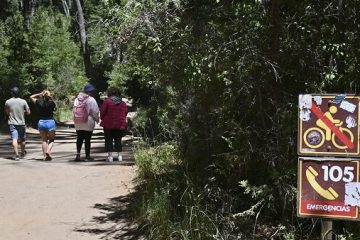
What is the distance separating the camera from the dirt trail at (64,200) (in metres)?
6.99

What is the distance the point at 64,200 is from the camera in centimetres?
833

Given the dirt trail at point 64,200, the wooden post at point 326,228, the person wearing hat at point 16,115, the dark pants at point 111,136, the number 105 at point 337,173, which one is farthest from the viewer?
the person wearing hat at point 16,115

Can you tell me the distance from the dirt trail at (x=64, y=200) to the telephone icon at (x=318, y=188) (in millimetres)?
2765

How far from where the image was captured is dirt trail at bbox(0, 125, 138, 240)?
22.9ft

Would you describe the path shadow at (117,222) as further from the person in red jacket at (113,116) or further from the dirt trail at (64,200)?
Result: the person in red jacket at (113,116)

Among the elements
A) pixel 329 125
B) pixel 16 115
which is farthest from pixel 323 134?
pixel 16 115

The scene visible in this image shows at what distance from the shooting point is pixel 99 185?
916cm

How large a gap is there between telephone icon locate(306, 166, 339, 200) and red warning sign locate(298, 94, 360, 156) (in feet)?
0.48

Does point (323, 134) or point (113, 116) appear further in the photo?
point (113, 116)

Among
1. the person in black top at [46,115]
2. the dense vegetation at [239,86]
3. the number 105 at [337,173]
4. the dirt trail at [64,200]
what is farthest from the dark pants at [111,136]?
the number 105 at [337,173]

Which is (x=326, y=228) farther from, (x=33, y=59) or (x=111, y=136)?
(x=33, y=59)

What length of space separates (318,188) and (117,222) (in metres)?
3.43

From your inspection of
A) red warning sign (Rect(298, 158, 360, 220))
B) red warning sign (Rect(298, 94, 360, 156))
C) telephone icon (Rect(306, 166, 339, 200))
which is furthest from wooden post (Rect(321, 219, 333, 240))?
red warning sign (Rect(298, 94, 360, 156))

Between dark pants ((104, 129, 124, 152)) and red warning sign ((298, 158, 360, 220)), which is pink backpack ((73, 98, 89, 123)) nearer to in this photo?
dark pants ((104, 129, 124, 152))
